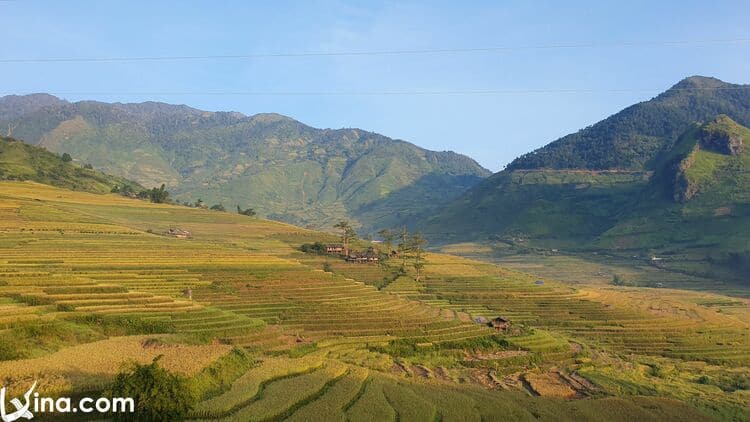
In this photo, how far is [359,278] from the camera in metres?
78.8

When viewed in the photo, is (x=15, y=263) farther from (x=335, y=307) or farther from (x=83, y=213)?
(x=83, y=213)

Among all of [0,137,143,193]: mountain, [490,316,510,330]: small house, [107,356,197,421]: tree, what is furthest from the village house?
[0,137,143,193]: mountain

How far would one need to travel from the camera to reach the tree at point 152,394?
68.2 feet

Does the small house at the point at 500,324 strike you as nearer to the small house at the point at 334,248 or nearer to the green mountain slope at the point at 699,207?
the small house at the point at 334,248

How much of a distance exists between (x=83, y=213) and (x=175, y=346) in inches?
2786

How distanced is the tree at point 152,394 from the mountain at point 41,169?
12334cm

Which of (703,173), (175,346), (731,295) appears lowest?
(731,295)

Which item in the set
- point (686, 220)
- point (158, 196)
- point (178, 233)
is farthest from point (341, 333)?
point (686, 220)

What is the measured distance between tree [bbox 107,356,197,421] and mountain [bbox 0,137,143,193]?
123m

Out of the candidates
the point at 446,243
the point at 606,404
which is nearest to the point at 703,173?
the point at 446,243

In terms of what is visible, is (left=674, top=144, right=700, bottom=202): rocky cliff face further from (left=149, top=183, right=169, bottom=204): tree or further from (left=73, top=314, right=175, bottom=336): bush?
(left=73, top=314, right=175, bottom=336): bush

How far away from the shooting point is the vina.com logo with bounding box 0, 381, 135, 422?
2006cm

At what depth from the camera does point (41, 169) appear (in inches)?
5556

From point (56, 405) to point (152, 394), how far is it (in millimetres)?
3633
